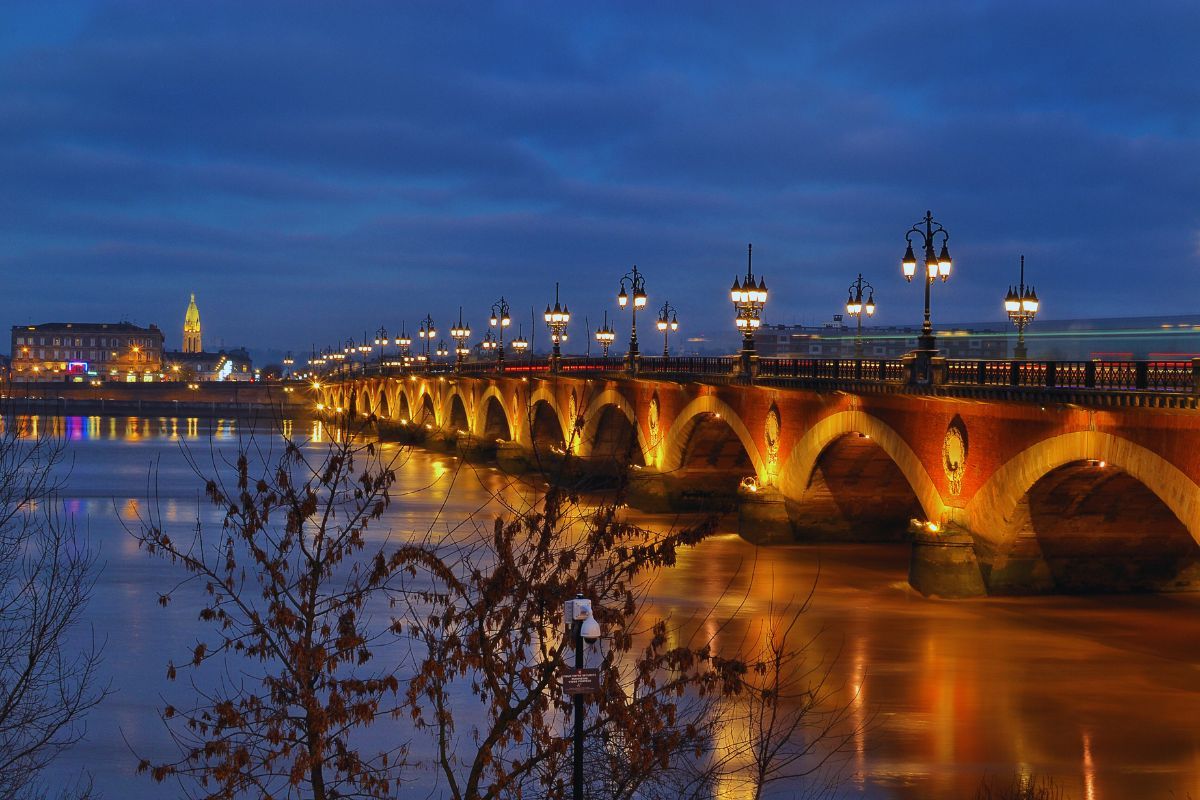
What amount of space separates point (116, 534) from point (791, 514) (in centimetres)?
1961

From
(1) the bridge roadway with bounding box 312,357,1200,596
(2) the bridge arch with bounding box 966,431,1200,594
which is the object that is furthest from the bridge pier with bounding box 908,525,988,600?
(2) the bridge arch with bounding box 966,431,1200,594

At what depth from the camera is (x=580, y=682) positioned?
10.1 m

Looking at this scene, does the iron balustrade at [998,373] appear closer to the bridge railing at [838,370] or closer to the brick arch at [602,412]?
the bridge railing at [838,370]

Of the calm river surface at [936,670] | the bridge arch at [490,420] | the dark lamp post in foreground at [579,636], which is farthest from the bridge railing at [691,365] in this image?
the dark lamp post in foreground at [579,636]

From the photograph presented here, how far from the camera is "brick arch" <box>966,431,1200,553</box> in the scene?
73.7 feet

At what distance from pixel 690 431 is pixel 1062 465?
23198mm

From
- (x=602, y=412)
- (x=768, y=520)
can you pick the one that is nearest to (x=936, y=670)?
(x=768, y=520)

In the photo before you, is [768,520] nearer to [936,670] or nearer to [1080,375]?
[936,670]

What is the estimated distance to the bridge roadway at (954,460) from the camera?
76.8 ft

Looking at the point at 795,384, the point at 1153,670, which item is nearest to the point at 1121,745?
the point at 1153,670

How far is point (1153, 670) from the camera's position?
952 inches

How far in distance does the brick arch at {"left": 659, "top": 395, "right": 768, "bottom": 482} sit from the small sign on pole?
31402 mm

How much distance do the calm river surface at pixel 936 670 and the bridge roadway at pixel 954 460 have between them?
2.79 feet

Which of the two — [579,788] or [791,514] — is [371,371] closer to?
[791,514]
